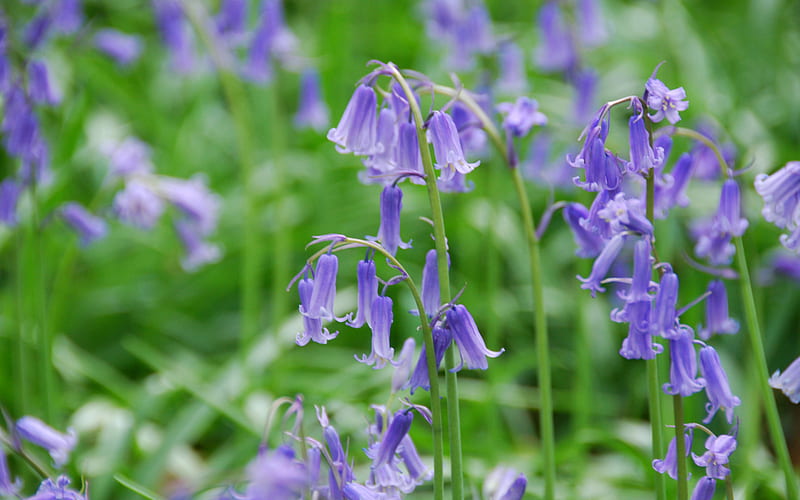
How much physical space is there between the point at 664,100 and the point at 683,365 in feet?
2.05

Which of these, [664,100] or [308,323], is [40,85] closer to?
[308,323]

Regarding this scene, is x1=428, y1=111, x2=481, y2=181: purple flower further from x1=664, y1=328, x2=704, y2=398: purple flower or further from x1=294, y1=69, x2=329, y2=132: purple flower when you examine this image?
x1=294, y1=69, x2=329, y2=132: purple flower

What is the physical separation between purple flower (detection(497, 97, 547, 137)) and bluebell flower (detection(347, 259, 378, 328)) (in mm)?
770

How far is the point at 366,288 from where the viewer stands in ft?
6.38

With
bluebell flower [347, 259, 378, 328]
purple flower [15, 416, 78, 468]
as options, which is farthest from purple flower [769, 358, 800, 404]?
purple flower [15, 416, 78, 468]

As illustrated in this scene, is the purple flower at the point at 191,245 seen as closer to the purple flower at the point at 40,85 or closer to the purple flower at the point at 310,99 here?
the purple flower at the point at 310,99

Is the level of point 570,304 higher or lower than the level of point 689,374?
lower

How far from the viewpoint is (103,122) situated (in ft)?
21.9

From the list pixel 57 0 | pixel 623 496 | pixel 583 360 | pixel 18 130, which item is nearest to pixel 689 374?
pixel 583 360

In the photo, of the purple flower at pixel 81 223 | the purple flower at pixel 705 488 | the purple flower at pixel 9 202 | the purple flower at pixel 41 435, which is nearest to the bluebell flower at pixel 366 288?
the purple flower at pixel 705 488

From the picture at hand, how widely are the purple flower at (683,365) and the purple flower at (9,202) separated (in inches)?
109

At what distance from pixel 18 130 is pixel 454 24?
2.48 metres

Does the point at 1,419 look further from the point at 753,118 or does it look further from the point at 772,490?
the point at 753,118

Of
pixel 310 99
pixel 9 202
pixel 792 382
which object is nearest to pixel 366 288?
pixel 792 382
